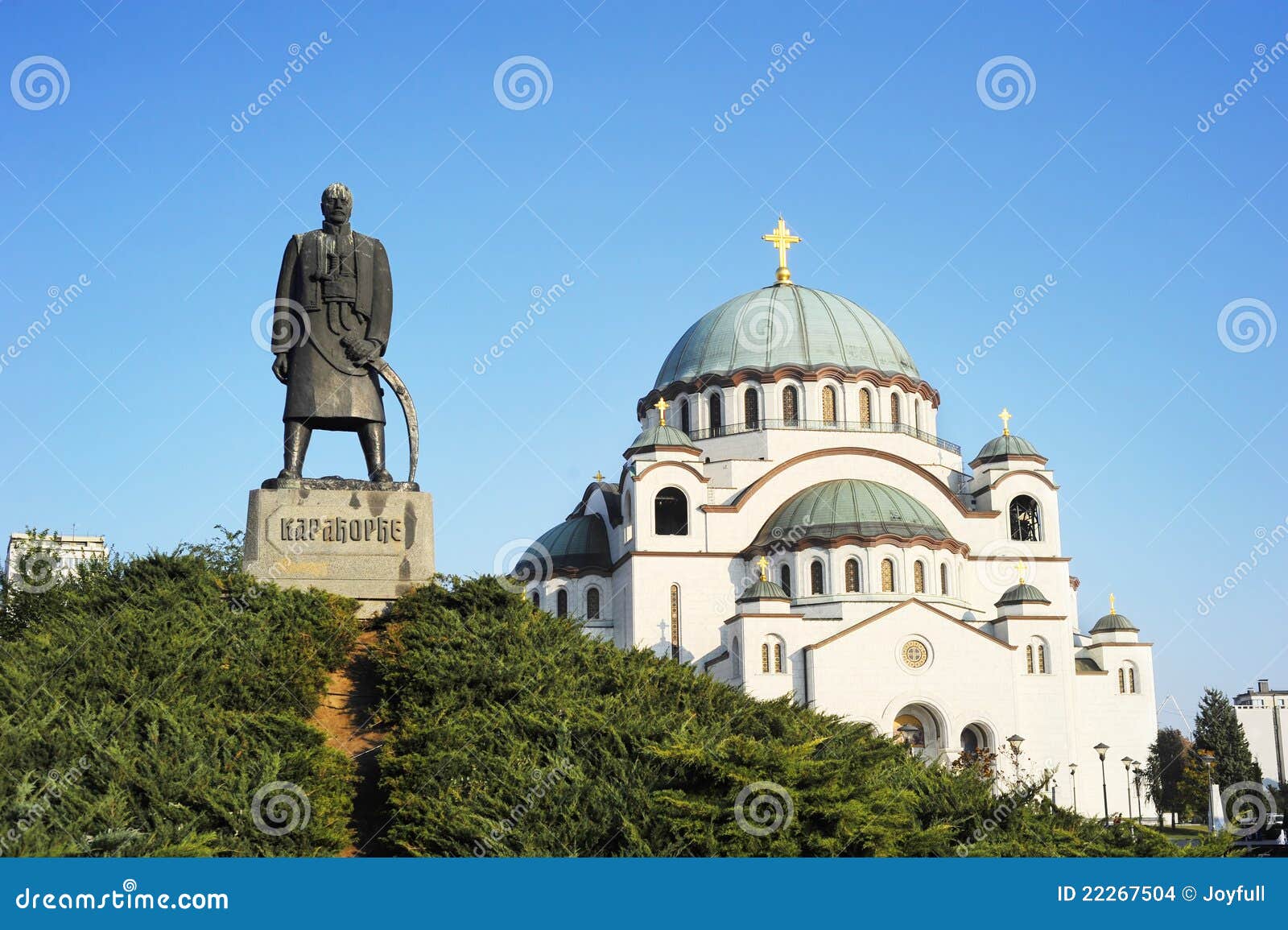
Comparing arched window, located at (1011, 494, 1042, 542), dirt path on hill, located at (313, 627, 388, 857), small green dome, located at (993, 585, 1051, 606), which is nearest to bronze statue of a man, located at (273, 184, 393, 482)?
dirt path on hill, located at (313, 627, 388, 857)

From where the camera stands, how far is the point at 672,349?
4969 centimetres

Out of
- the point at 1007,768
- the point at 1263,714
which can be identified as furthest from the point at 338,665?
the point at 1263,714

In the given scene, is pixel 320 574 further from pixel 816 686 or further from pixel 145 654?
pixel 816 686

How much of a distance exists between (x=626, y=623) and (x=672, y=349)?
37.7ft

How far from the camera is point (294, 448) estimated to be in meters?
15.1

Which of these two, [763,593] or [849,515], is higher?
[849,515]
